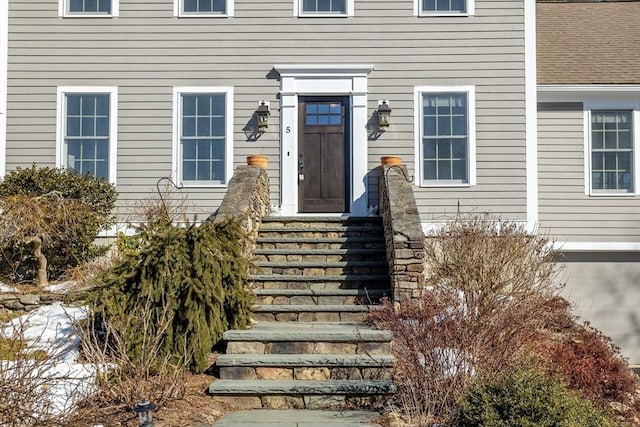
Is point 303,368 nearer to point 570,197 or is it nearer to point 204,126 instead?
point 204,126

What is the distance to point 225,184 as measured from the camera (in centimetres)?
1006

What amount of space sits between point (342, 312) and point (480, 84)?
5269 millimetres

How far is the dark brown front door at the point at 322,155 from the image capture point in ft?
Answer: 33.6

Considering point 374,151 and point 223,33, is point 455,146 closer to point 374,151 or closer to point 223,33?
point 374,151

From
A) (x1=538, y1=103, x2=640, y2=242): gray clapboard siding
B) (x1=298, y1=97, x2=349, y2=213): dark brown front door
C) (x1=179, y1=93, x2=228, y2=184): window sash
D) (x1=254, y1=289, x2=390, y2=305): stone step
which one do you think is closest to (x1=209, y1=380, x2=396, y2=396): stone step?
(x1=254, y1=289, x2=390, y2=305): stone step

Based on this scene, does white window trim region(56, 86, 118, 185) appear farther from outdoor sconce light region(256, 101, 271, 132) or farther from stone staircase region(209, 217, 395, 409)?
stone staircase region(209, 217, 395, 409)

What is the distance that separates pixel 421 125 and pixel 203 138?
3.68m

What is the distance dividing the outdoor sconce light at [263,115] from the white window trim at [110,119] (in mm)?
2399

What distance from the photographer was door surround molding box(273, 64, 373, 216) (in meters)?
10.1

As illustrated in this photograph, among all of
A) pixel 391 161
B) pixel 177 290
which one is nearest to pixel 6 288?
pixel 177 290

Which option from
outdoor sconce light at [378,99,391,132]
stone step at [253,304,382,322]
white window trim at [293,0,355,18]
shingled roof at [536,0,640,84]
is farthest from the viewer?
shingled roof at [536,0,640,84]

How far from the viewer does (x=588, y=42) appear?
1171 centimetres

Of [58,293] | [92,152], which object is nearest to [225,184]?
[92,152]

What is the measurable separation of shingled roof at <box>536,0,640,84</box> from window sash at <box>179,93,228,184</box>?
5701 mm
